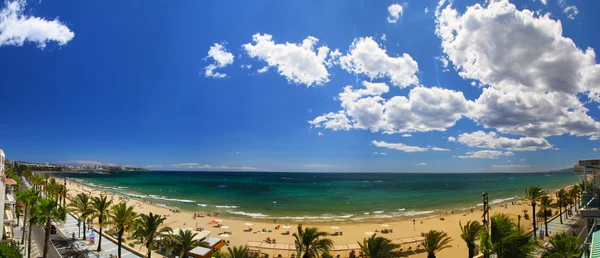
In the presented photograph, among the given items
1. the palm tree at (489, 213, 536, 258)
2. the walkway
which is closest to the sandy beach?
the walkway

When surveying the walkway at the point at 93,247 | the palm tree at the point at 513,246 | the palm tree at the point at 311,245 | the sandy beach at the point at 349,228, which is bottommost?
the sandy beach at the point at 349,228

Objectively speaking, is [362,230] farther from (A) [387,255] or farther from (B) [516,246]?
(B) [516,246]

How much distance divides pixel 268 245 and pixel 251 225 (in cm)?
1478

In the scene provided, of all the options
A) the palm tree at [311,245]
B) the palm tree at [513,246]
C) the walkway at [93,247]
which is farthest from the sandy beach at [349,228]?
the palm tree at [513,246]

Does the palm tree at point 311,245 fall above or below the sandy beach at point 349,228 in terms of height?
above

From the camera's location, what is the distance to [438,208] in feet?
234

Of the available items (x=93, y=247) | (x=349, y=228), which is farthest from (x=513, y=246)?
(x=93, y=247)

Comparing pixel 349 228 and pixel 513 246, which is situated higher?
pixel 513 246

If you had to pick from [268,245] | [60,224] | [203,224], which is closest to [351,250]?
[268,245]

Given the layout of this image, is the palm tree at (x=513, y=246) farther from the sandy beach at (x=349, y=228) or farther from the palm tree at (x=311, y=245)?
the sandy beach at (x=349, y=228)

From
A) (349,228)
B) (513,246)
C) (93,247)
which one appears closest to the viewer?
(513,246)

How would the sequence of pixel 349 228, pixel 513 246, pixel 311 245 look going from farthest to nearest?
pixel 349 228, pixel 311 245, pixel 513 246

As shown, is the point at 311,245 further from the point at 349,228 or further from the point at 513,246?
the point at 349,228

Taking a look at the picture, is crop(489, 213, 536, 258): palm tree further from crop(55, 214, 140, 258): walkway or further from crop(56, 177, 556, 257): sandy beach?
crop(55, 214, 140, 258): walkway
